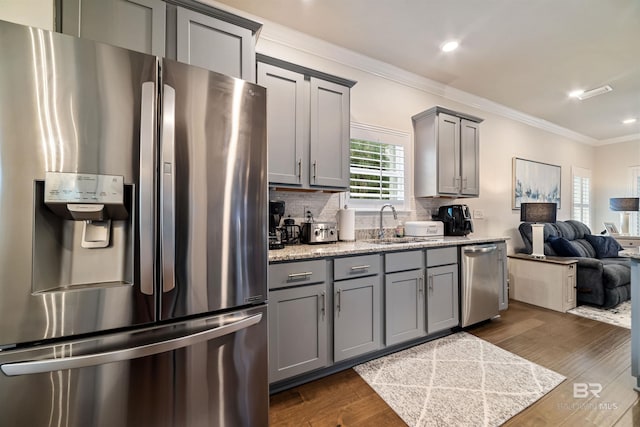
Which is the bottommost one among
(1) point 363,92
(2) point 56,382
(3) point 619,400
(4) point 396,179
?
(3) point 619,400

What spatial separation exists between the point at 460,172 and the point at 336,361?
2569 mm

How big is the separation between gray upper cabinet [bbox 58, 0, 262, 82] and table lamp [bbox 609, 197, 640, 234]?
690 centimetres

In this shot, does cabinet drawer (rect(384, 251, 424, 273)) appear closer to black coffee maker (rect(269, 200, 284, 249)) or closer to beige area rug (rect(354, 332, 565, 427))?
beige area rug (rect(354, 332, 565, 427))

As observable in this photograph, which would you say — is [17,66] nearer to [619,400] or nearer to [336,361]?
[336,361]

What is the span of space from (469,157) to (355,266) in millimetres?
2308

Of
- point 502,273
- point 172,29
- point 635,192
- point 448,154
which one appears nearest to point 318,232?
point 172,29

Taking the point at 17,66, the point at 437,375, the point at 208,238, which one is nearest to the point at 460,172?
the point at 437,375

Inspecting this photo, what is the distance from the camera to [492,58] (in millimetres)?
2801

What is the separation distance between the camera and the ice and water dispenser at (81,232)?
91cm

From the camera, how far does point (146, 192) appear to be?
1.03 m

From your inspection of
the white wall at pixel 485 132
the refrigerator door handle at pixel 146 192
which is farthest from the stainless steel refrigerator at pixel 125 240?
the white wall at pixel 485 132

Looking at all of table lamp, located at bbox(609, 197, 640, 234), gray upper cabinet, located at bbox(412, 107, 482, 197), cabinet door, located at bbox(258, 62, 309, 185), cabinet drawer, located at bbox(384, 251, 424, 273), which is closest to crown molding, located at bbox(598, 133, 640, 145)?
table lamp, located at bbox(609, 197, 640, 234)

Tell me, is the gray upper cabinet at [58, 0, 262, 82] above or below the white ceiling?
below

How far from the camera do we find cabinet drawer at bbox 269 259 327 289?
1.65 m
